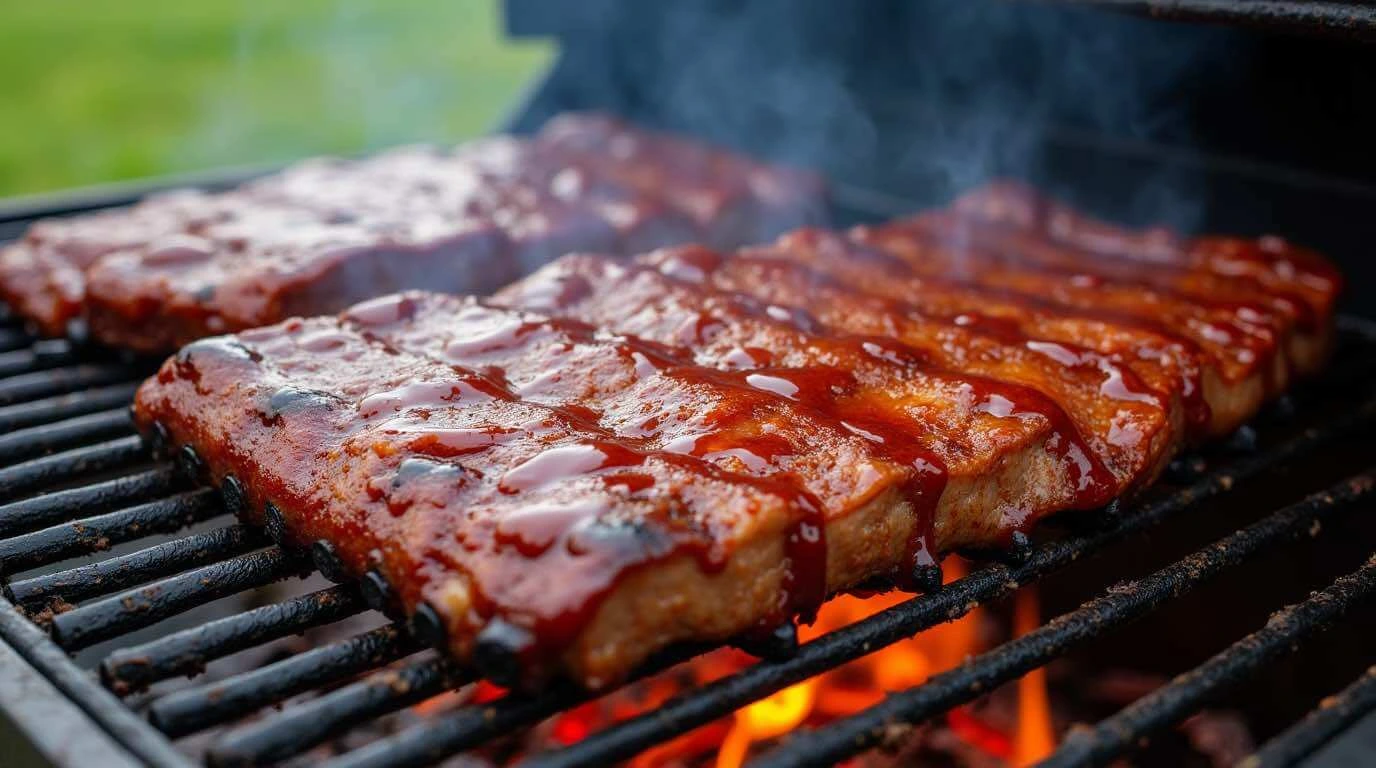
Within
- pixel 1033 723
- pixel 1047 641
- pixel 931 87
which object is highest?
pixel 931 87

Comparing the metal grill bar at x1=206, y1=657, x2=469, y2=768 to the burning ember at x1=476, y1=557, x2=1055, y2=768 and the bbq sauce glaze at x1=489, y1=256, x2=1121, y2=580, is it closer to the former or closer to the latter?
the bbq sauce glaze at x1=489, y1=256, x2=1121, y2=580

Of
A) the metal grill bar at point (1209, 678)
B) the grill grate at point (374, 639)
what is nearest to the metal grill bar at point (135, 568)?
the grill grate at point (374, 639)

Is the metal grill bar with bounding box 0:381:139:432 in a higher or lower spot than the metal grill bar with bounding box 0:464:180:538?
lower

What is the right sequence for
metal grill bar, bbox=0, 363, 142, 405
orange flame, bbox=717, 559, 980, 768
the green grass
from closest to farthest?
1. orange flame, bbox=717, 559, 980, 768
2. metal grill bar, bbox=0, 363, 142, 405
3. the green grass

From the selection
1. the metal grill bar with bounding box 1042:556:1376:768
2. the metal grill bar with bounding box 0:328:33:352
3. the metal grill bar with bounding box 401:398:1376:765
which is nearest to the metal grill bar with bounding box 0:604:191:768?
the metal grill bar with bounding box 401:398:1376:765

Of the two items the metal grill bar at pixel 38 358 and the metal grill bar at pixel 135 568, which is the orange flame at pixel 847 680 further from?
the metal grill bar at pixel 38 358

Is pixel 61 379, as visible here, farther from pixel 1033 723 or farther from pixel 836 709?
pixel 1033 723

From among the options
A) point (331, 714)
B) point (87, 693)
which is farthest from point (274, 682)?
point (87, 693)

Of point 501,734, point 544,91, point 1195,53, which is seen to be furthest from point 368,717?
point 544,91
